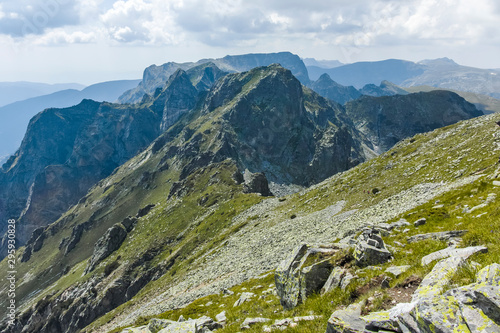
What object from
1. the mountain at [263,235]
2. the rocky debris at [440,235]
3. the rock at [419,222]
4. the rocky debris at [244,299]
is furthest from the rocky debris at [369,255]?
the rocky debris at [244,299]

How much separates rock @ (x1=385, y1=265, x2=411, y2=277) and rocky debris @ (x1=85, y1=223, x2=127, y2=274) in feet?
558

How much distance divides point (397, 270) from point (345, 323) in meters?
6.18

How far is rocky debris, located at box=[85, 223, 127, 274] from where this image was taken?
155 meters

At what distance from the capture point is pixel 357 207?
5412cm

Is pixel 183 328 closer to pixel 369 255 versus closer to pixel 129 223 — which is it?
pixel 369 255

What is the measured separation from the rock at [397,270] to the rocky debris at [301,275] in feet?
13.4

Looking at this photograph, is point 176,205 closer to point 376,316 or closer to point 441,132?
point 441,132

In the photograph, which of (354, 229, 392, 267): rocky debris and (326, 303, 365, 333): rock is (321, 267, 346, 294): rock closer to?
(354, 229, 392, 267): rocky debris

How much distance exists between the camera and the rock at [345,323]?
28.9 ft

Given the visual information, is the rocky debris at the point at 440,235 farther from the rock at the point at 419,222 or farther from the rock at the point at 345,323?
the rock at the point at 345,323

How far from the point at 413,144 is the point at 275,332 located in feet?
286

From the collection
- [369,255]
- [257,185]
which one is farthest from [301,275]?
[257,185]

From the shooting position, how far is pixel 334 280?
51.6 ft

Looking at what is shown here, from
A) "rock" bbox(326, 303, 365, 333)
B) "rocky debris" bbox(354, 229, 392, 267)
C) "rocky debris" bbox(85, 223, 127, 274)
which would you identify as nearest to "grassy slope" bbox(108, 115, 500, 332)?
"rocky debris" bbox(354, 229, 392, 267)
